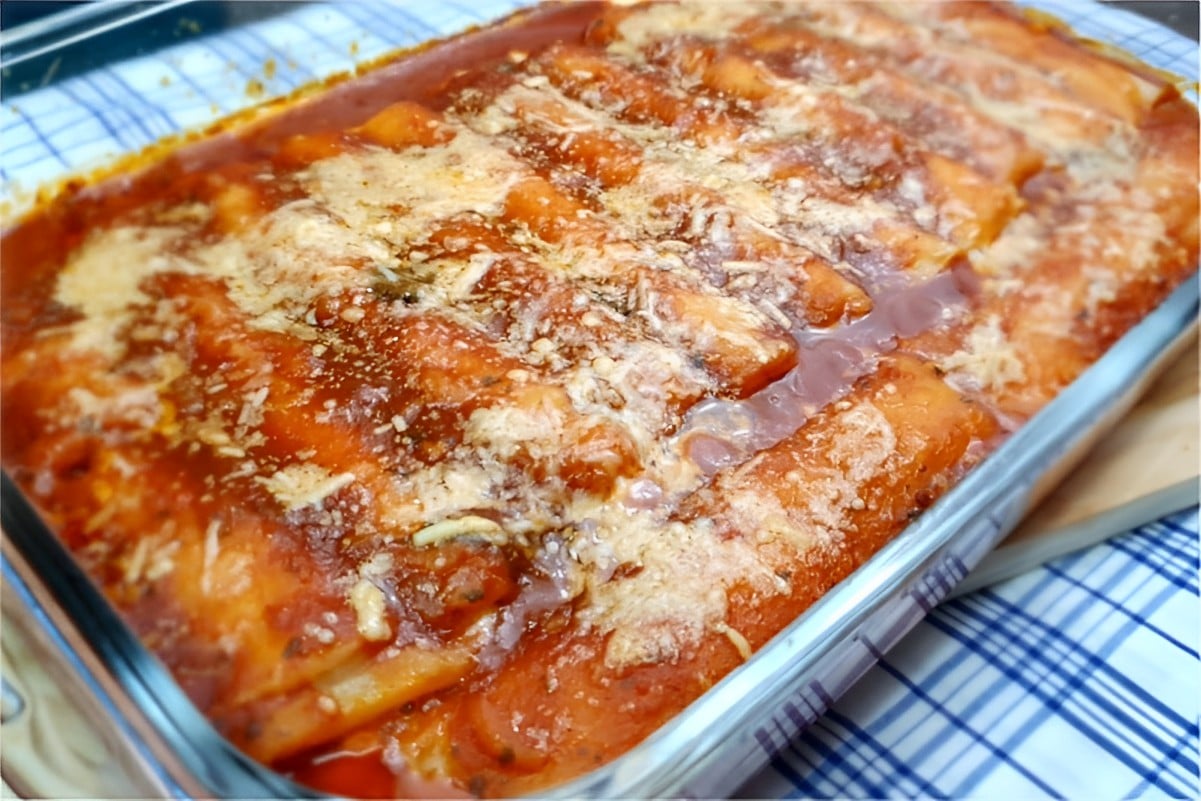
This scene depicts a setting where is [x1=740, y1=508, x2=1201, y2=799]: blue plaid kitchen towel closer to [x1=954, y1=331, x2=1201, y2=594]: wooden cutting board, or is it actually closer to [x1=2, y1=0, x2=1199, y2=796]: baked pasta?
[x1=954, y1=331, x2=1201, y2=594]: wooden cutting board

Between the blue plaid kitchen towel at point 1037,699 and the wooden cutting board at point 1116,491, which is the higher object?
the wooden cutting board at point 1116,491

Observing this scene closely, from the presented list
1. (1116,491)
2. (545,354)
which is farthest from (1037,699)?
(545,354)

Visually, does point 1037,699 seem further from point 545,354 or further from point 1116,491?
point 545,354

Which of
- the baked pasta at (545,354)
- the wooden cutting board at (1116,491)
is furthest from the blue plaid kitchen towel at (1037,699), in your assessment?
the baked pasta at (545,354)

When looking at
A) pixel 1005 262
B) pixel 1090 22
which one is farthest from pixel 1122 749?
pixel 1090 22

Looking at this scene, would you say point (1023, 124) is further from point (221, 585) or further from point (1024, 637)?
point (221, 585)

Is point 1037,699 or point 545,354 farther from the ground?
point 545,354

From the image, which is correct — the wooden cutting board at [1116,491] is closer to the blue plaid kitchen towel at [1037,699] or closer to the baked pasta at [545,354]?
the blue plaid kitchen towel at [1037,699]
